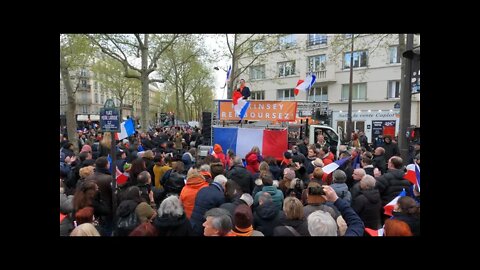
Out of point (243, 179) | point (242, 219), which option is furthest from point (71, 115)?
point (242, 219)

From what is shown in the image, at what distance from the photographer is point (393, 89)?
90.4 feet

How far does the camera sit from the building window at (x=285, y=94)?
34500 mm

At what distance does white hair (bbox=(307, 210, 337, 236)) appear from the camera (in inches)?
115

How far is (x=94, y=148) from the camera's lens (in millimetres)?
10117

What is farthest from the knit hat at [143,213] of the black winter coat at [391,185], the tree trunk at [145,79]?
the tree trunk at [145,79]

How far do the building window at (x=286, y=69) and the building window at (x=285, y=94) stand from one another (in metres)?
1.67

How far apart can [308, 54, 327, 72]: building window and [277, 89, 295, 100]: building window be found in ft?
10.8

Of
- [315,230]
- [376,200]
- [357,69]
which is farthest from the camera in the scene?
[357,69]

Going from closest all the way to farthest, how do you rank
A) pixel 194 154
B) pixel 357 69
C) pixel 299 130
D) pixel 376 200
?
pixel 376 200 → pixel 194 154 → pixel 299 130 → pixel 357 69

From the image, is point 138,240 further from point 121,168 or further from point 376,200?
point 121,168
